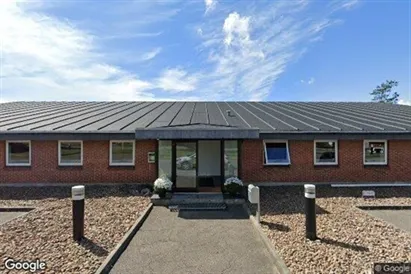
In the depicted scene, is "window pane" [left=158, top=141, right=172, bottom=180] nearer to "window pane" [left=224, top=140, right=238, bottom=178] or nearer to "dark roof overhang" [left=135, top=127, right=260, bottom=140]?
"dark roof overhang" [left=135, top=127, right=260, bottom=140]

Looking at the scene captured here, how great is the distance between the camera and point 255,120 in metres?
14.1

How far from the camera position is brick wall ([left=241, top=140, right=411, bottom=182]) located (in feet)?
40.7

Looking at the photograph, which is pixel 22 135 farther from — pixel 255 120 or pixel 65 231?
pixel 255 120

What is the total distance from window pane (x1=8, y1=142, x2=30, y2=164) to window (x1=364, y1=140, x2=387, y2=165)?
15251 mm

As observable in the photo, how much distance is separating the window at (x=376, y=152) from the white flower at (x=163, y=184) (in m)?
9.05

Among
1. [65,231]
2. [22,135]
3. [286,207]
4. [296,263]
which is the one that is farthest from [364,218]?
[22,135]

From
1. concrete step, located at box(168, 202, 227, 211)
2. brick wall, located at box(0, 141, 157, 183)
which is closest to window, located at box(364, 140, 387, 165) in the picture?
concrete step, located at box(168, 202, 227, 211)

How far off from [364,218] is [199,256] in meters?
5.28

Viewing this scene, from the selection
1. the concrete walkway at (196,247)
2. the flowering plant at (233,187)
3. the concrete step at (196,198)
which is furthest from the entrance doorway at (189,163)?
the concrete walkway at (196,247)

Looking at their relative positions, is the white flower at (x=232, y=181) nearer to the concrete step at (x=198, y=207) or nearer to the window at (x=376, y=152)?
the concrete step at (x=198, y=207)

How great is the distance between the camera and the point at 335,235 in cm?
675

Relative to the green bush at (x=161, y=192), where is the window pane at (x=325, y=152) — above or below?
above

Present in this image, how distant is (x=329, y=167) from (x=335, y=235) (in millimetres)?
6417

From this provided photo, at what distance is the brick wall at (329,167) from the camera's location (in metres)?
12.4
